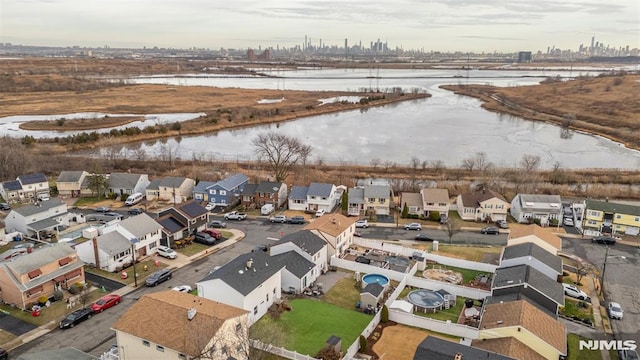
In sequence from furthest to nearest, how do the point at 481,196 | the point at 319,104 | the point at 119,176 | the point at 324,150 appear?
the point at 319,104 < the point at 324,150 < the point at 119,176 < the point at 481,196

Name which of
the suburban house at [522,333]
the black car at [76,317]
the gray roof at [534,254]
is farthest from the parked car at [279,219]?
the suburban house at [522,333]

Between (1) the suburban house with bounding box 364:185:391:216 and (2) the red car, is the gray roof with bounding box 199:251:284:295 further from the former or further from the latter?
(1) the suburban house with bounding box 364:185:391:216

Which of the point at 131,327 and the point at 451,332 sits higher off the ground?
the point at 131,327

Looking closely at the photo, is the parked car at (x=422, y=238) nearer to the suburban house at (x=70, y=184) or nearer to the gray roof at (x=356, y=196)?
the gray roof at (x=356, y=196)

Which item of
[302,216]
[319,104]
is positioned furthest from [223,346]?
[319,104]

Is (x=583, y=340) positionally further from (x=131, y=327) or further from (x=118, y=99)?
(x=118, y=99)
